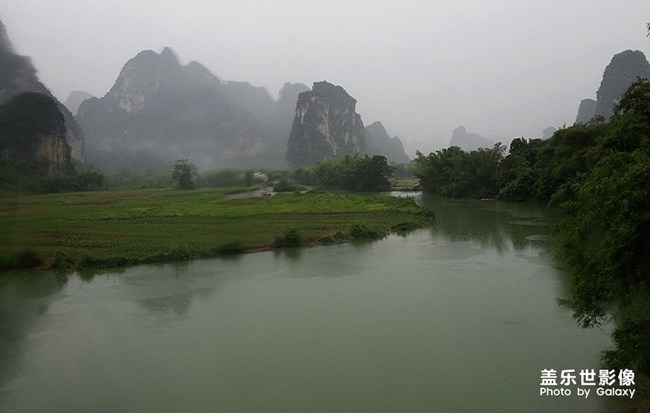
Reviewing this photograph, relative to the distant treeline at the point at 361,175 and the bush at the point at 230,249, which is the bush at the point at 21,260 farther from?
the distant treeline at the point at 361,175

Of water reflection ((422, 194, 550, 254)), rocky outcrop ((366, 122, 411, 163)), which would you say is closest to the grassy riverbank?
water reflection ((422, 194, 550, 254))

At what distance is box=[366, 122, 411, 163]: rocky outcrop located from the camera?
75.1 metres

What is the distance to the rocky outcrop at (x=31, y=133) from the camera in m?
9.59

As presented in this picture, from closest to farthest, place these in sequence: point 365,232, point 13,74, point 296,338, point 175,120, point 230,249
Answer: point 296,338 < point 13,74 < point 230,249 < point 365,232 < point 175,120

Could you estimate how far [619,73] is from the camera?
39.7 m

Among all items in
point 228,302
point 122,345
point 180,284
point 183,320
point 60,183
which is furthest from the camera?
point 60,183

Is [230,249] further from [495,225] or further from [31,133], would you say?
[495,225]

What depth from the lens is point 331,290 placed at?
22.4 ft

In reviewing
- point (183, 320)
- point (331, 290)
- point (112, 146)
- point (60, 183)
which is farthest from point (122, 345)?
point (112, 146)

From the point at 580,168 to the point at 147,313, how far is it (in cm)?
1108

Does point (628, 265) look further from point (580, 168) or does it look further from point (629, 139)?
point (580, 168)

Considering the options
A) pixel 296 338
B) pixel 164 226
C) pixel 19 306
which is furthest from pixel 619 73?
pixel 19 306

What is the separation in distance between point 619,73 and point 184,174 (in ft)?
132

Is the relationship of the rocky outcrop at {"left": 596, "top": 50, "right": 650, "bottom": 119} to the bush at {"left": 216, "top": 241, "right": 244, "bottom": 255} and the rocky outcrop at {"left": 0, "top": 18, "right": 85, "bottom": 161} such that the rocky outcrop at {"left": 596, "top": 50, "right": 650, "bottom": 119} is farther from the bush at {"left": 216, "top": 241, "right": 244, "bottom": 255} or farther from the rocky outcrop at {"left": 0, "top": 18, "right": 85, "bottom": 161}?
the rocky outcrop at {"left": 0, "top": 18, "right": 85, "bottom": 161}
